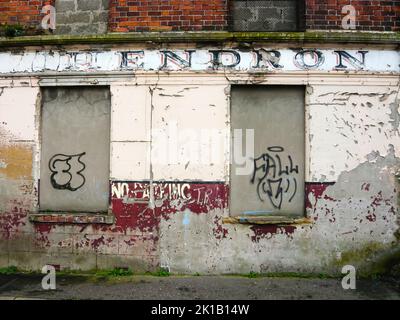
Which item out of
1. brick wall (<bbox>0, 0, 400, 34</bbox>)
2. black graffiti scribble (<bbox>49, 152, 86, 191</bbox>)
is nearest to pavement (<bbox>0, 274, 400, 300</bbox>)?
black graffiti scribble (<bbox>49, 152, 86, 191</bbox>)

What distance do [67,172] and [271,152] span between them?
11.4ft

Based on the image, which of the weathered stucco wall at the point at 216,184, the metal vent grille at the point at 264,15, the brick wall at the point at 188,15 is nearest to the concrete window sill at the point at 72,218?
the weathered stucco wall at the point at 216,184

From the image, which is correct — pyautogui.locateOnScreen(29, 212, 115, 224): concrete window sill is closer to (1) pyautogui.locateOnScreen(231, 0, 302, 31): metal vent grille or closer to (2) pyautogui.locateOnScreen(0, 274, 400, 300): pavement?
(2) pyautogui.locateOnScreen(0, 274, 400, 300): pavement

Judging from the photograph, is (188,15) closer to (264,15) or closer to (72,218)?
(264,15)

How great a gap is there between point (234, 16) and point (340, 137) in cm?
274

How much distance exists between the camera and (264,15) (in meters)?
6.78

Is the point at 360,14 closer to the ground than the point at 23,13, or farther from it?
closer to the ground

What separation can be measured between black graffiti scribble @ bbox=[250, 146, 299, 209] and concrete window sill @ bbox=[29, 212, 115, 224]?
250 centimetres

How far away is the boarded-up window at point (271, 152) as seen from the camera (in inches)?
256

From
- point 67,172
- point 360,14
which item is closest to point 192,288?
point 67,172

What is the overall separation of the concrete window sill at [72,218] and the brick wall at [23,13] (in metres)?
3.23

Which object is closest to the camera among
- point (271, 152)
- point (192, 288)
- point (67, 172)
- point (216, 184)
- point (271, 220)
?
point (192, 288)

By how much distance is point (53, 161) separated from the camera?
265 inches

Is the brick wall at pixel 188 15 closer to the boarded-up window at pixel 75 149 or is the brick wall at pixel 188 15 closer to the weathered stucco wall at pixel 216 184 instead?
the weathered stucco wall at pixel 216 184
